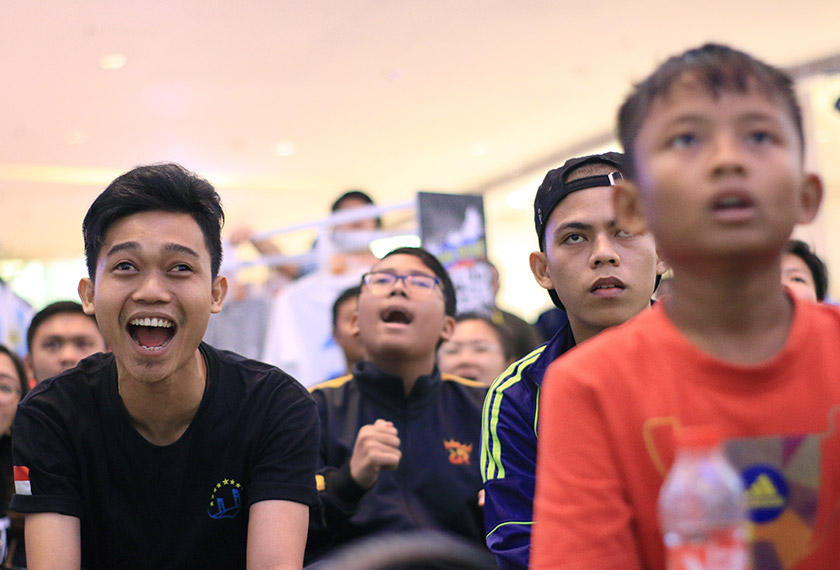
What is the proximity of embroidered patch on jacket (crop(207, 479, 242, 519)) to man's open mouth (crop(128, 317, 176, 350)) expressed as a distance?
0.33 m

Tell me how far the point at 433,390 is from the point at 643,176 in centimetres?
197

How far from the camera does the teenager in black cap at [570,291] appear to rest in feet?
6.26

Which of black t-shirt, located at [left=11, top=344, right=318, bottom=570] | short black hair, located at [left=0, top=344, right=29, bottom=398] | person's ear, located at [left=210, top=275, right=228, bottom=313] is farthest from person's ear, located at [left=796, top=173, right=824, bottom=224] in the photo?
short black hair, located at [left=0, top=344, right=29, bottom=398]

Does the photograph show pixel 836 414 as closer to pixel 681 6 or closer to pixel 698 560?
pixel 698 560

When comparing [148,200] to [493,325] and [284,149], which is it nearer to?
[493,325]

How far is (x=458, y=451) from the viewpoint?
112 inches

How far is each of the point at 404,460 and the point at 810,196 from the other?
1.88 m

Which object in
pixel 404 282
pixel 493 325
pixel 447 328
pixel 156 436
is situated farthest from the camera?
pixel 493 325

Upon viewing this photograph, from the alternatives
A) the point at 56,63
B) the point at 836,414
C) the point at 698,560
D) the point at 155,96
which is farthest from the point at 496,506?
the point at 155,96

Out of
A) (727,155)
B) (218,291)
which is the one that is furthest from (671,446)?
(218,291)

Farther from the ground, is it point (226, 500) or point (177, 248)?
point (177, 248)

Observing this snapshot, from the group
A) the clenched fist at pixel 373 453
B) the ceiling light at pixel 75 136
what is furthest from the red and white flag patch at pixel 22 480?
the ceiling light at pixel 75 136

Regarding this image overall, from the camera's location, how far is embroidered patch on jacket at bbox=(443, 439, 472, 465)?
2.83 metres

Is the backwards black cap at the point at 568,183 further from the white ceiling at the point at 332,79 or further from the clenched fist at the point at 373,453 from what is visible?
the white ceiling at the point at 332,79
